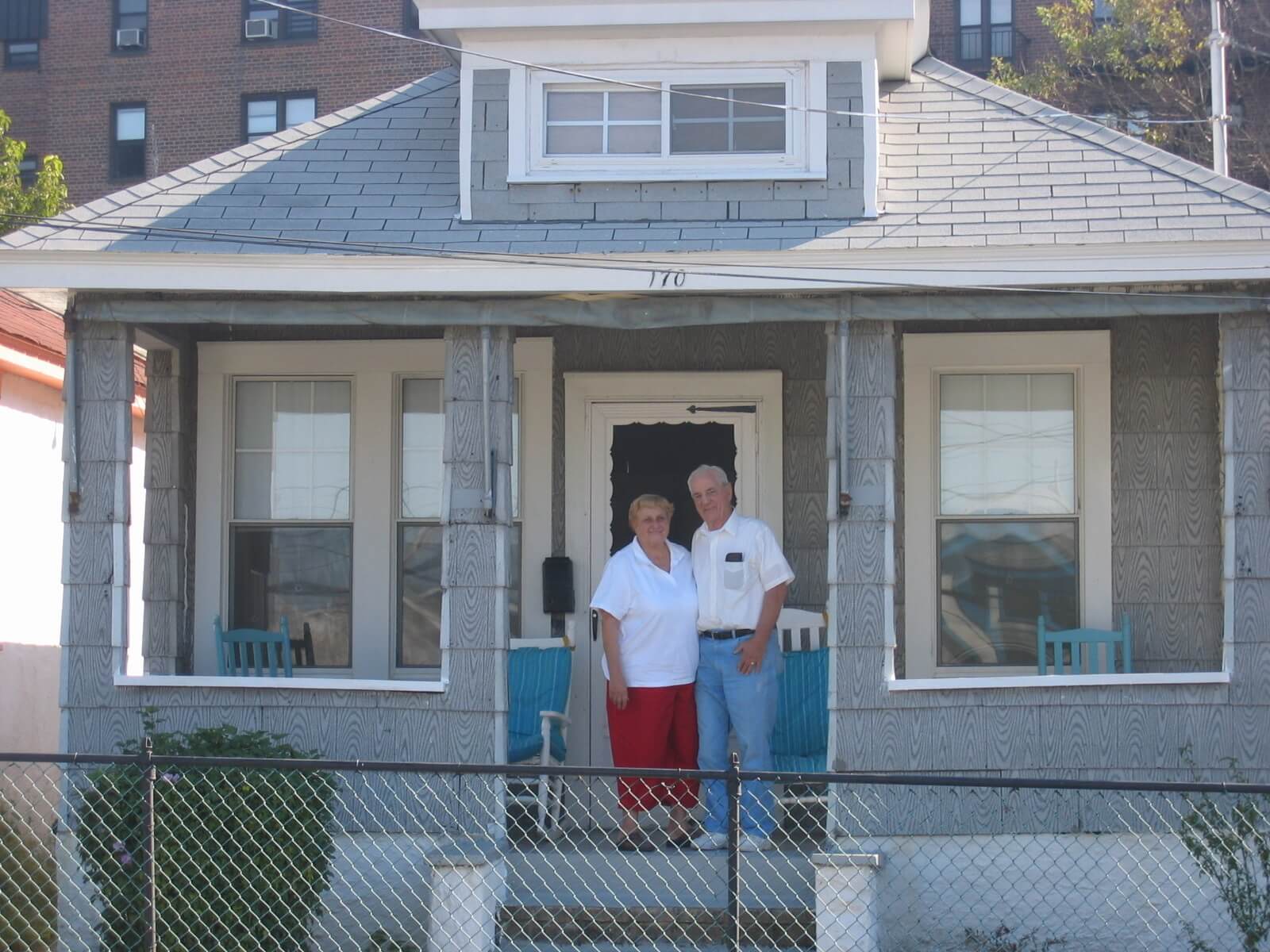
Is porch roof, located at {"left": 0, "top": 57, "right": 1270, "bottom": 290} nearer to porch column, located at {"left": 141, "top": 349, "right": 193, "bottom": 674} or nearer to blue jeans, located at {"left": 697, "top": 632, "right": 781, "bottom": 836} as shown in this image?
porch column, located at {"left": 141, "top": 349, "right": 193, "bottom": 674}

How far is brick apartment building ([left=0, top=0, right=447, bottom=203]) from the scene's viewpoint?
2900cm

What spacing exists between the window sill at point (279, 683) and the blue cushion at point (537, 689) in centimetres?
87

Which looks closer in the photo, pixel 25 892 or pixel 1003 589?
pixel 25 892

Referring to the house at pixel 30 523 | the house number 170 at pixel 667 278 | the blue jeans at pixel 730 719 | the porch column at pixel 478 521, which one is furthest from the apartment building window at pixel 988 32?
the blue jeans at pixel 730 719

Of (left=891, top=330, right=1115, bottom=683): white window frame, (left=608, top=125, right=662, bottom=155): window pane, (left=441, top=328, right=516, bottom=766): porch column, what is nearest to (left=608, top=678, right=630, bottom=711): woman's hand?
(left=441, top=328, right=516, bottom=766): porch column

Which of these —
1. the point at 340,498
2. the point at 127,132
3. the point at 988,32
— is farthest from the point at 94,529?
the point at 127,132

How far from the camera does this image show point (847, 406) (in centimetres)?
780

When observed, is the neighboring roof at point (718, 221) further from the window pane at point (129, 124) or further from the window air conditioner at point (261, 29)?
the window pane at point (129, 124)

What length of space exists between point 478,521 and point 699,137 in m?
2.43

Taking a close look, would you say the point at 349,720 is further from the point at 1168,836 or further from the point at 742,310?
the point at 1168,836

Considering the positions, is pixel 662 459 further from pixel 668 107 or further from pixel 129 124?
pixel 129 124

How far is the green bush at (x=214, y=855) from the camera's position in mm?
6500

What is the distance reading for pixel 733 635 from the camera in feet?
24.9

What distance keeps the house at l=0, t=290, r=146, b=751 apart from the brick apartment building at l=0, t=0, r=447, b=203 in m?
17.7
